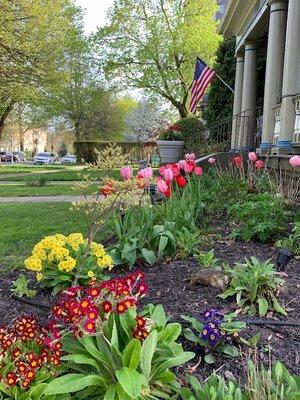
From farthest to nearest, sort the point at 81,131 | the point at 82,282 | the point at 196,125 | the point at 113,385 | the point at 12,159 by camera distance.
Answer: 1. the point at 12,159
2. the point at 81,131
3. the point at 196,125
4. the point at 82,282
5. the point at 113,385

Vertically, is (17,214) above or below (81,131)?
below

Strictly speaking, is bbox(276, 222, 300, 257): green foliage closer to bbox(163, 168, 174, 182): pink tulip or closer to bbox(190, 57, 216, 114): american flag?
bbox(163, 168, 174, 182): pink tulip

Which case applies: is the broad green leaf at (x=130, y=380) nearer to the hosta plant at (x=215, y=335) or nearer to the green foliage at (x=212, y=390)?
the green foliage at (x=212, y=390)

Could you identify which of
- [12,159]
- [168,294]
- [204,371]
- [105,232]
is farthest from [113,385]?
[12,159]

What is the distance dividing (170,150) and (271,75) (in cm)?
461

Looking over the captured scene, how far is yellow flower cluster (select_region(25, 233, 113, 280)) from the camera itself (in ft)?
8.71

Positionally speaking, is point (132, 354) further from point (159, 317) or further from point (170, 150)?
point (170, 150)

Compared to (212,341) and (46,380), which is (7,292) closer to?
(46,380)

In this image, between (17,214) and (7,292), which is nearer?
(7,292)

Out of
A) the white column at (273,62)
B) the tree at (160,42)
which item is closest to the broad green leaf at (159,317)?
the white column at (273,62)

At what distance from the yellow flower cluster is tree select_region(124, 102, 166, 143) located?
3747 centimetres

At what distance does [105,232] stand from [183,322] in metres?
2.81

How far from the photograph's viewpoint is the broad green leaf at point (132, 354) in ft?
5.49

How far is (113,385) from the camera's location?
5.56 feet
